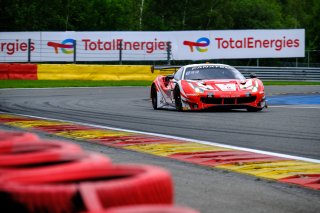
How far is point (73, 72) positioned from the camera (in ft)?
108

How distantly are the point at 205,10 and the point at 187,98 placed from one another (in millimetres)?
57132

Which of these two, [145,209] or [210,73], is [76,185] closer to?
[145,209]

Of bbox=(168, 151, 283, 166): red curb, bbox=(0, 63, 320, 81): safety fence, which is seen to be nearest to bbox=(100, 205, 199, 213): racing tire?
bbox=(168, 151, 283, 166): red curb

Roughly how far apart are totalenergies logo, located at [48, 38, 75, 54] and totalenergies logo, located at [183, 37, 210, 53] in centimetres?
578

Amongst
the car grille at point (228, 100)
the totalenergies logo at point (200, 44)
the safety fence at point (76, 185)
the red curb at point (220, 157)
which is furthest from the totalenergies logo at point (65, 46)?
the safety fence at point (76, 185)

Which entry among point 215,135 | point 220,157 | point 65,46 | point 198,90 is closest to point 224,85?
point 198,90

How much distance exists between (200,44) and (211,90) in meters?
25.6

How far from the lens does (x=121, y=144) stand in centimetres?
934

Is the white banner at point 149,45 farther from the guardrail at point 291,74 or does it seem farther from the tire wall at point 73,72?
the guardrail at point 291,74

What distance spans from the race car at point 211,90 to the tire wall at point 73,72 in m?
14.3

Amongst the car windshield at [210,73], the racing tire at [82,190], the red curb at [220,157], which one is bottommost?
the red curb at [220,157]

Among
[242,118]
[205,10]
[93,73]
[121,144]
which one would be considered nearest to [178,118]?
[242,118]

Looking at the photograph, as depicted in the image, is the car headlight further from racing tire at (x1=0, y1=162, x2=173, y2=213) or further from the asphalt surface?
racing tire at (x1=0, y1=162, x2=173, y2=213)

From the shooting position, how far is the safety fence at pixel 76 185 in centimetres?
214
